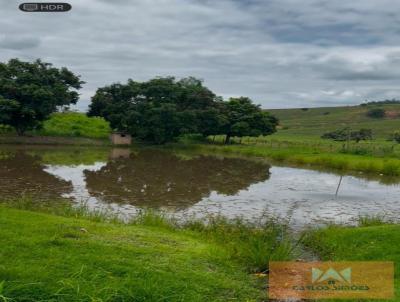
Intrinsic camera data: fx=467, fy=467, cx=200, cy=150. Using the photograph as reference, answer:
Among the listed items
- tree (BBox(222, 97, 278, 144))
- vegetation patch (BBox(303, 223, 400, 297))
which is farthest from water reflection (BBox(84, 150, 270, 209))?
tree (BBox(222, 97, 278, 144))

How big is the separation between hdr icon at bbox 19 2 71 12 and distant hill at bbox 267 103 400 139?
2579 inches

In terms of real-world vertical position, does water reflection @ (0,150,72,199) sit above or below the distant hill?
below

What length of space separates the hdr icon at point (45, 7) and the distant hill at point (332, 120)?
215 feet

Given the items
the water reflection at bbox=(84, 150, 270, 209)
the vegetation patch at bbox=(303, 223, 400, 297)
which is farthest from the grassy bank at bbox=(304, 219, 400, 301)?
the water reflection at bbox=(84, 150, 270, 209)

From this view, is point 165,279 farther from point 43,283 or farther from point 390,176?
point 390,176

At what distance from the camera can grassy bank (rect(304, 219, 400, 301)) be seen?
24.8ft

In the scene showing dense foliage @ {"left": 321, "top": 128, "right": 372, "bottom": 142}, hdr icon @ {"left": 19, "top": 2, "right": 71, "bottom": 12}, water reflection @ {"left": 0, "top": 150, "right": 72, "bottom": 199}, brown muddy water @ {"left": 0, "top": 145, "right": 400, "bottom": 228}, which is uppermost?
hdr icon @ {"left": 19, "top": 2, "right": 71, "bottom": 12}

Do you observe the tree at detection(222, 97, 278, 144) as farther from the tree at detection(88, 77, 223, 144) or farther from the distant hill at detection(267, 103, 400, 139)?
the distant hill at detection(267, 103, 400, 139)

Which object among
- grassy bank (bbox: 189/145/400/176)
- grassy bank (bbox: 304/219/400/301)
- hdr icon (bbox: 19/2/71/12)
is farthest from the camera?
grassy bank (bbox: 189/145/400/176)

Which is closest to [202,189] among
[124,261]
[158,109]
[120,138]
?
[124,261]

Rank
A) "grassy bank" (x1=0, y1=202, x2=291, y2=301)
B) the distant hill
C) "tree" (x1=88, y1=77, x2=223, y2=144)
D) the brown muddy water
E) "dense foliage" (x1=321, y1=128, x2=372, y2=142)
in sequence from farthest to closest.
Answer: the distant hill < "dense foliage" (x1=321, y1=128, x2=372, y2=142) < "tree" (x1=88, y1=77, x2=223, y2=144) < the brown muddy water < "grassy bank" (x1=0, y1=202, x2=291, y2=301)

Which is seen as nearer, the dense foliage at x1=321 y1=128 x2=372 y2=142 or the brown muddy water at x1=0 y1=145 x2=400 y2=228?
the brown muddy water at x1=0 y1=145 x2=400 y2=228

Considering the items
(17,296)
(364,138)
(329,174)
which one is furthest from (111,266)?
(364,138)

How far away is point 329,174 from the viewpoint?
82.6 ft
